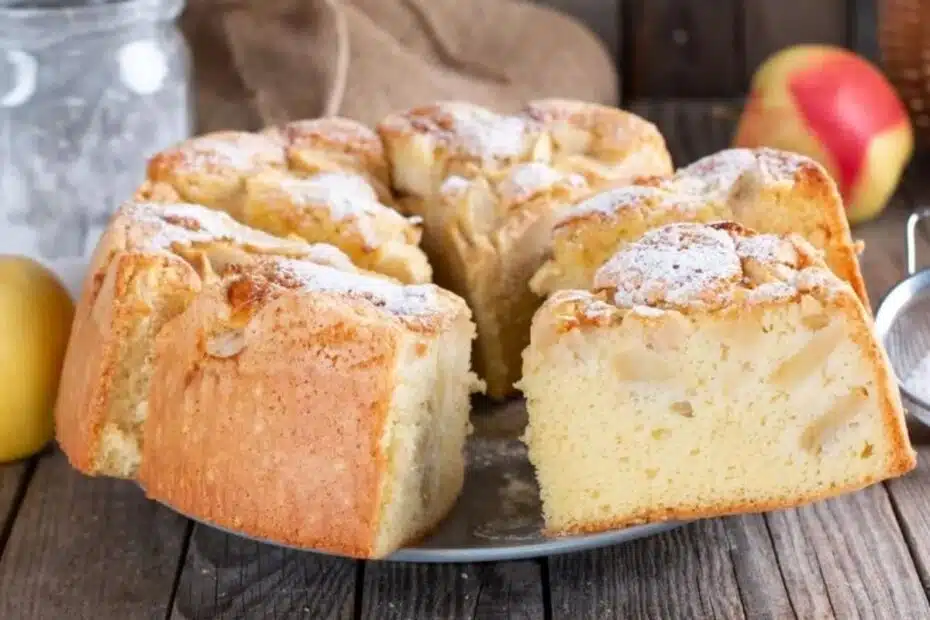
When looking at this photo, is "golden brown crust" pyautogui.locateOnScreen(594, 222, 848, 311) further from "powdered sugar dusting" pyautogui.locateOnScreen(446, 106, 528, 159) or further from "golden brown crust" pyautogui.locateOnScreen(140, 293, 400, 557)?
"powdered sugar dusting" pyautogui.locateOnScreen(446, 106, 528, 159)

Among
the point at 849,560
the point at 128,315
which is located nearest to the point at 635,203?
the point at 849,560

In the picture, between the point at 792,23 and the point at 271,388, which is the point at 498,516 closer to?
the point at 271,388

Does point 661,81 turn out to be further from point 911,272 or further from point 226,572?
point 226,572

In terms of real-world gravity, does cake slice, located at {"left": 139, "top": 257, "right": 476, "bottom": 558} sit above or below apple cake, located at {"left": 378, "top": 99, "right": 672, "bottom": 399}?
above

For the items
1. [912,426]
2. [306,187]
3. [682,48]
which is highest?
[306,187]

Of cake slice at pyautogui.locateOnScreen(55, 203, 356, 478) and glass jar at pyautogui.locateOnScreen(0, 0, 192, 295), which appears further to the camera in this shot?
glass jar at pyautogui.locateOnScreen(0, 0, 192, 295)

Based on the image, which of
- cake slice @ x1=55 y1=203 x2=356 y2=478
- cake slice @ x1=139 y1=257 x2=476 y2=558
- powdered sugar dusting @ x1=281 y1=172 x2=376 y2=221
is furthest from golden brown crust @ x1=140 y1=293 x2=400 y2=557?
powdered sugar dusting @ x1=281 y1=172 x2=376 y2=221
